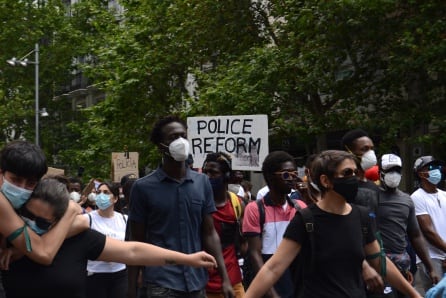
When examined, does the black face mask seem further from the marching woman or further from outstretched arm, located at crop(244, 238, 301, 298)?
outstretched arm, located at crop(244, 238, 301, 298)

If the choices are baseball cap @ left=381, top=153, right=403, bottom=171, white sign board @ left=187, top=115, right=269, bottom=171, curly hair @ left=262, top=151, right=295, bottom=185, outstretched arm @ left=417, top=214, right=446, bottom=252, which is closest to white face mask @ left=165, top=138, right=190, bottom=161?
curly hair @ left=262, top=151, right=295, bottom=185

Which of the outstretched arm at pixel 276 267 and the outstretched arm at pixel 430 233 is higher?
the outstretched arm at pixel 276 267

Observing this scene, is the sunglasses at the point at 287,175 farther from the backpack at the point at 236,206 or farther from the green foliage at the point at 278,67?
the green foliage at the point at 278,67

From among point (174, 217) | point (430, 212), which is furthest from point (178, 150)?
point (430, 212)

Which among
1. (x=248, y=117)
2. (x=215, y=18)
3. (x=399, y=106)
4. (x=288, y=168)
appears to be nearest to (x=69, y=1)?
(x=215, y=18)

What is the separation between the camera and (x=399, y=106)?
19594mm

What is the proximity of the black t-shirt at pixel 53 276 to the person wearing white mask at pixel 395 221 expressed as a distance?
3.57 metres

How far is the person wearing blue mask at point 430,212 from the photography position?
30.0ft

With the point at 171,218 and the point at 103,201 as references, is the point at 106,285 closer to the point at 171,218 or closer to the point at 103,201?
the point at 103,201

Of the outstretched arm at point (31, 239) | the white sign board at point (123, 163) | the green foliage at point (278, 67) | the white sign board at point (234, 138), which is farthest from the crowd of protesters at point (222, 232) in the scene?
the green foliage at point (278, 67)

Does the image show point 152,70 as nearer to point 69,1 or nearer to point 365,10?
point 365,10

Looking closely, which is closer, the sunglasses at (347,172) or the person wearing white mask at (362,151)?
the sunglasses at (347,172)

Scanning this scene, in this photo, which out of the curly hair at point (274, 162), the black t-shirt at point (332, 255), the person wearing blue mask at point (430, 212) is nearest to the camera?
the black t-shirt at point (332, 255)

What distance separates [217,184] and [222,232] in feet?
1.65
